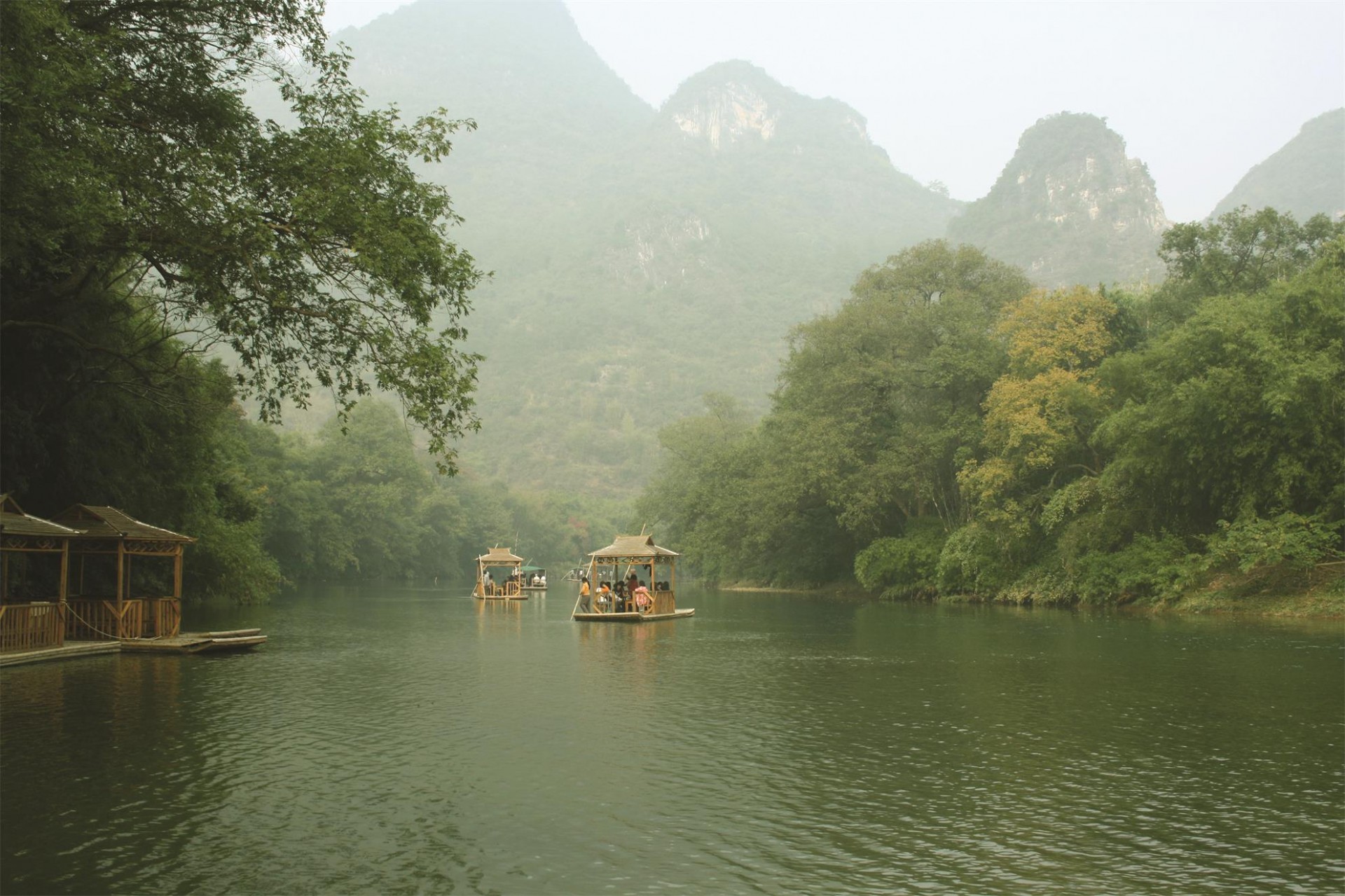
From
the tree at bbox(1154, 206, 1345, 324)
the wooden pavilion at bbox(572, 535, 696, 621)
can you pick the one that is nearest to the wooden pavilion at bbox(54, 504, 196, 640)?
→ the wooden pavilion at bbox(572, 535, 696, 621)

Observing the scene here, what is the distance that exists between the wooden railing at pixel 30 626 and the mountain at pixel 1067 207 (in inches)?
5829

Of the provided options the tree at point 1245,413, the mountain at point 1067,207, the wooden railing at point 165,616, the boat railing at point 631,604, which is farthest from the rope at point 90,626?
the mountain at point 1067,207

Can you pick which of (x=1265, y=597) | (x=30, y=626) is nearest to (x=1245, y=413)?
(x=1265, y=597)

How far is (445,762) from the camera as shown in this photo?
1247 cm

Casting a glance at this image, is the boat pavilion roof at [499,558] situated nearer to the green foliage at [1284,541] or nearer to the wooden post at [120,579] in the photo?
the wooden post at [120,579]

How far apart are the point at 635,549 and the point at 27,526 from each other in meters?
20.8

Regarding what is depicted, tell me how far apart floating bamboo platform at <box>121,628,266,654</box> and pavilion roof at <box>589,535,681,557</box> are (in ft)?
45.8

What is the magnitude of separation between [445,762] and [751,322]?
7366 inches

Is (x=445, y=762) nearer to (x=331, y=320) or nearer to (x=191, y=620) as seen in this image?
(x=331, y=320)

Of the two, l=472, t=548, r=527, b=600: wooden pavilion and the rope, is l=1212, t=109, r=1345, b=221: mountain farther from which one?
the rope

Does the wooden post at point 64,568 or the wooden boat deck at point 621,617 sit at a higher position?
the wooden post at point 64,568

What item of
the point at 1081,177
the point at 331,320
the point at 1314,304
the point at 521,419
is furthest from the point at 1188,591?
the point at 1081,177

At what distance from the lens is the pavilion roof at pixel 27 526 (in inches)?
787

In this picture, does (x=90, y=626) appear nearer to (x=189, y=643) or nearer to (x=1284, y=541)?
(x=189, y=643)
